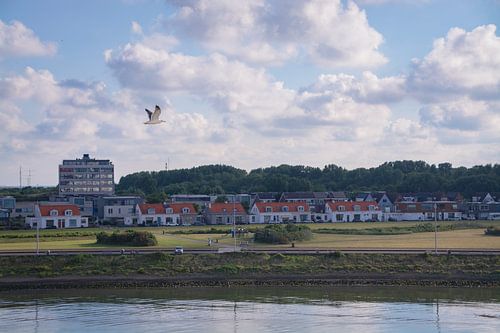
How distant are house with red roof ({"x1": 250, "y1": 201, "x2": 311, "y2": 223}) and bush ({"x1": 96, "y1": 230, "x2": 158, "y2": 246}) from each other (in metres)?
39.2

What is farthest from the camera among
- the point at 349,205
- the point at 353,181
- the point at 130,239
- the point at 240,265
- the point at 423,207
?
the point at 353,181

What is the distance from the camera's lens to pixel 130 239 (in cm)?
6600

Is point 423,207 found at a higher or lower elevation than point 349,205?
lower

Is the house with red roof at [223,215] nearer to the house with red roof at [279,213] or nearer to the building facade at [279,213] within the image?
the building facade at [279,213]

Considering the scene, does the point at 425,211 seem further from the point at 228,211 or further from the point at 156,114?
the point at 156,114

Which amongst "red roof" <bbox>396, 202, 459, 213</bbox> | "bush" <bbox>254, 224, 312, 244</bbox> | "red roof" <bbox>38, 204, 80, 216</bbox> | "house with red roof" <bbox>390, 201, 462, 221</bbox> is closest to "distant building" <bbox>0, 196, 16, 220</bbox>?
"red roof" <bbox>38, 204, 80, 216</bbox>

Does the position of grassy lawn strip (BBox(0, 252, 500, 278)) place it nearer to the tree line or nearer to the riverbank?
the riverbank

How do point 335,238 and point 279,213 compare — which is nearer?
point 335,238

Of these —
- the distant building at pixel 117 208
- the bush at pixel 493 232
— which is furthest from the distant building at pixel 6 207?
the bush at pixel 493 232

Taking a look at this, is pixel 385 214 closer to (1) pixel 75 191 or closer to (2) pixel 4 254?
(2) pixel 4 254

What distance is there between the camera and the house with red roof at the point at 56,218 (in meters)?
93.8

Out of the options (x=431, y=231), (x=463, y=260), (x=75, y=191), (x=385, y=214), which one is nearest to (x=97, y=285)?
(x=463, y=260)

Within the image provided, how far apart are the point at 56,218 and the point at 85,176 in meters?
74.5

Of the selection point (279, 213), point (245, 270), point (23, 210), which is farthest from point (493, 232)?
point (23, 210)
